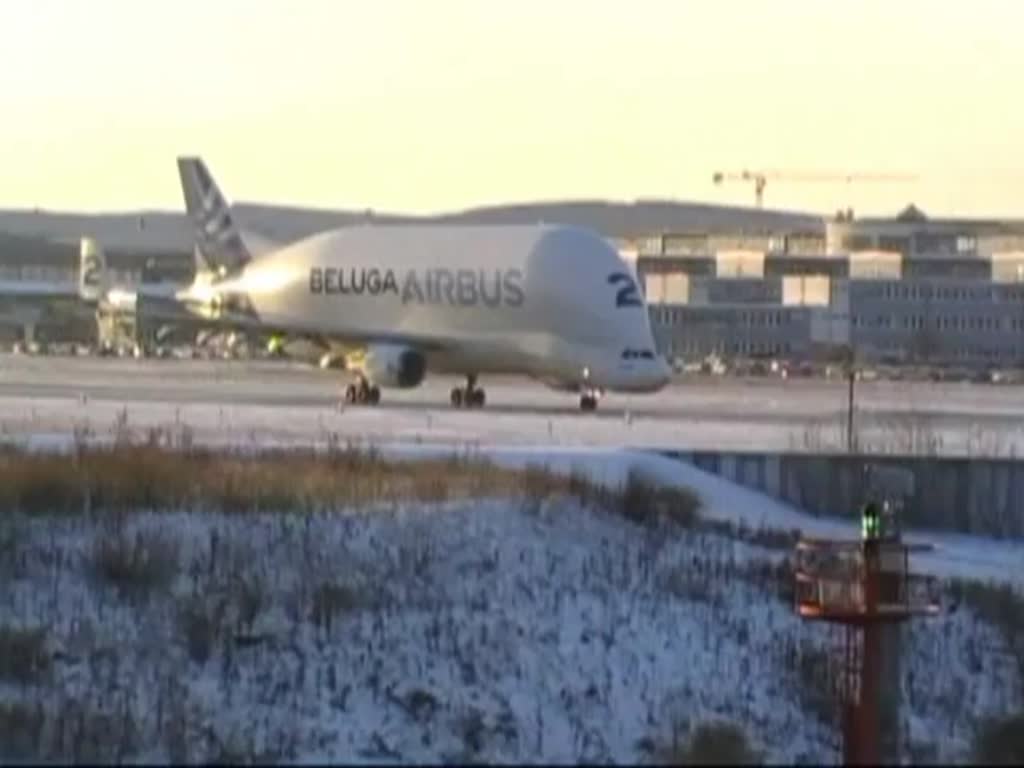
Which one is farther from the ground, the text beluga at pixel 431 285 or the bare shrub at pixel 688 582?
the text beluga at pixel 431 285

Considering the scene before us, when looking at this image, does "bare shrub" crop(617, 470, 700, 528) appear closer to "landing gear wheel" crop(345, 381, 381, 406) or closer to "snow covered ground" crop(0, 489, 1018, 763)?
"snow covered ground" crop(0, 489, 1018, 763)

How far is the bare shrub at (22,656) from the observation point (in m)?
20.9

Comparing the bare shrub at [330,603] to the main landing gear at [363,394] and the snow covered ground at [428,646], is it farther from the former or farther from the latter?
the main landing gear at [363,394]

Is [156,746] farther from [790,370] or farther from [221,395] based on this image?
[790,370]

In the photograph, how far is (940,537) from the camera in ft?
130

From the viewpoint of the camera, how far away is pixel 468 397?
6562 cm

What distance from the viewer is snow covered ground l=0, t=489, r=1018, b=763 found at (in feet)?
66.2

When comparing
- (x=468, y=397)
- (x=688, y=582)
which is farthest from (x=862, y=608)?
(x=468, y=397)

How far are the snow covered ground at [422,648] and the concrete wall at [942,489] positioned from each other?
1115 centimetres

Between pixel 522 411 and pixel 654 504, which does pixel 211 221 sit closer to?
pixel 522 411

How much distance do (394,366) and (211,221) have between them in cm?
1567

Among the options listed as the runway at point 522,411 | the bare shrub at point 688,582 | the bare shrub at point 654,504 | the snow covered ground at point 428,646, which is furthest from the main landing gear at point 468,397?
the bare shrub at point 688,582

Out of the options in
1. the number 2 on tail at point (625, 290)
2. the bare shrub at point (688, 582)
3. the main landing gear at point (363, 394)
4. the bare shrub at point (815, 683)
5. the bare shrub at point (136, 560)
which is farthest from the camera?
the number 2 on tail at point (625, 290)

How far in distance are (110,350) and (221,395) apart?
6956cm
